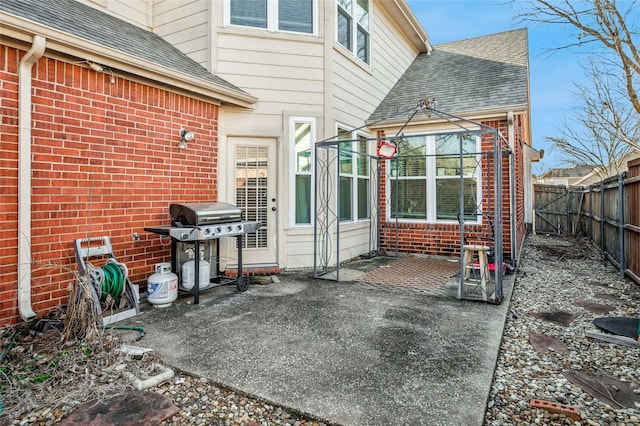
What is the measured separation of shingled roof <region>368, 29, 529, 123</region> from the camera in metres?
6.99

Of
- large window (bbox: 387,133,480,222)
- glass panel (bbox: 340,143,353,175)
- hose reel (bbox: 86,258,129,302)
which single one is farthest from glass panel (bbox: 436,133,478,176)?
hose reel (bbox: 86,258,129,302)

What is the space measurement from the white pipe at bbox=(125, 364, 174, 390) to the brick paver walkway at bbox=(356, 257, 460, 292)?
336cm

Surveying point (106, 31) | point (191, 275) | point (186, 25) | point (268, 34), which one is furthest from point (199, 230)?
point (186, 25)

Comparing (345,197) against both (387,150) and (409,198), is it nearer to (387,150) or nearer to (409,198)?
(387,150)

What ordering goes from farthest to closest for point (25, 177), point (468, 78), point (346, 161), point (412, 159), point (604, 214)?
point (468, 78)
point (412, 159)
point (604, 214)
point (346, 161)
point (25, 177)

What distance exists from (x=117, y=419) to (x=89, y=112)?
132 inches

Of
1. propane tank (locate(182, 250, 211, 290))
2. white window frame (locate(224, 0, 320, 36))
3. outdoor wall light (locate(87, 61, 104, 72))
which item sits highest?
white window frame (locate(224, 0, 320, 36))

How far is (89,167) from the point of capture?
4.02 m

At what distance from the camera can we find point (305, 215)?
242 inches

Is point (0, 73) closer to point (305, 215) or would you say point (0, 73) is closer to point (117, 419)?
point (117, 419)

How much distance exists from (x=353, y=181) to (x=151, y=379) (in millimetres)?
5243

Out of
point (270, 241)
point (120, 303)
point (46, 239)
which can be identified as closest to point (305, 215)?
point (270, 241)

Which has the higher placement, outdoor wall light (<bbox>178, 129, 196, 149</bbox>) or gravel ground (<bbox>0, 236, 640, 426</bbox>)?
outdoor wall light (<bbox>178, 129, 196, 149</bbox>)

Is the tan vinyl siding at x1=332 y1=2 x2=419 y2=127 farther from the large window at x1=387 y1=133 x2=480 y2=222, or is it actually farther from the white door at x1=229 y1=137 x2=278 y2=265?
the white door at x1=229 y1=137 x2=278 y2=265
